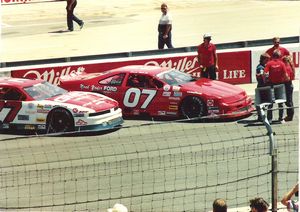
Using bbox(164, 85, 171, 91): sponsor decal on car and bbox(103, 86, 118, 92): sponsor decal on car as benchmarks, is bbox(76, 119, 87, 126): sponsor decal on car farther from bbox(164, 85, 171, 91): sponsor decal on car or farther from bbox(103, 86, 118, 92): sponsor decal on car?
bbox(164, 85, 171, 91): sponsor decal on car

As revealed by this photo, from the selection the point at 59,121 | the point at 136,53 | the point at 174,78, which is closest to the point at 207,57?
the point at 174,78

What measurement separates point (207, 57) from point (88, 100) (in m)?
3.58

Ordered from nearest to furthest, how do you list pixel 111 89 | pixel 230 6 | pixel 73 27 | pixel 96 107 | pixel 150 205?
pixel 150 205 → pixel 96 107 → pixel 111 89 → pixel 73 27 → pixel 230 6

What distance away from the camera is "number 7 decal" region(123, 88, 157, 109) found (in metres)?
18.6

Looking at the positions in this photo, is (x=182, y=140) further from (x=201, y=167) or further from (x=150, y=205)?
(x=150, y=205)

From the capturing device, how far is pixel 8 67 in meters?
21.0

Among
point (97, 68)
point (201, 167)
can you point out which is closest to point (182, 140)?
point (201, 167)

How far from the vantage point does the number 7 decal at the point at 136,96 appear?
61.1 ft

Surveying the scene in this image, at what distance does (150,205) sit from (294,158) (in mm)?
3027

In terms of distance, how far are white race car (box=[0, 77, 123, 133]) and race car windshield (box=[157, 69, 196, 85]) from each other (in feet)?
4.02

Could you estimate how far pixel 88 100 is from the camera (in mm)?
17906

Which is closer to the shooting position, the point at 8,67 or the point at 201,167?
the point at 201,167

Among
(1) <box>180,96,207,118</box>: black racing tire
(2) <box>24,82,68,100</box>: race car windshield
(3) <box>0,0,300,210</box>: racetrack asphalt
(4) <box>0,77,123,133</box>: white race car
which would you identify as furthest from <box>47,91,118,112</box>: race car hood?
(3) <box>0,0,300,210</box>: racetrack asphalt

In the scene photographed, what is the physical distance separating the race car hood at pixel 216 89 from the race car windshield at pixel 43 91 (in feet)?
8.22
